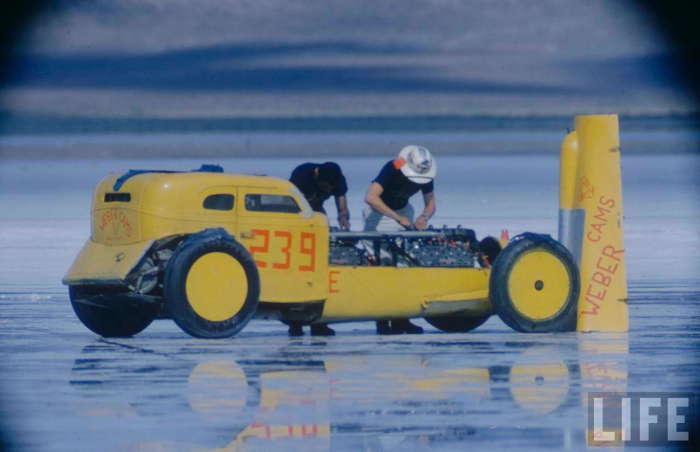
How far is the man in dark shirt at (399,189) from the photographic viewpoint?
1462 centimetres

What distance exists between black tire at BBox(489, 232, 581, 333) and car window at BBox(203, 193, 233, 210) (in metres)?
2.31

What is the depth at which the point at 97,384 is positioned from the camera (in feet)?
34.2

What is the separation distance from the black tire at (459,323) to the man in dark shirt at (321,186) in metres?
1.13

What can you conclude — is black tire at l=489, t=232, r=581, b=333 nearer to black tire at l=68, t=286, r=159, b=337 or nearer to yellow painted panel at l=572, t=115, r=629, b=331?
yellow painted panel at l=572, t=115, r=629, b=331

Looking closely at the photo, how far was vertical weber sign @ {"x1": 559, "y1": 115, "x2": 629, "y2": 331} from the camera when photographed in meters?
14.1

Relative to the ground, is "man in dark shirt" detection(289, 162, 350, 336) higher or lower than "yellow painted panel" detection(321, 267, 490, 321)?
higher

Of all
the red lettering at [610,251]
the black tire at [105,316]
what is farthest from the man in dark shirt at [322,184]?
the red lettering at [610,251]

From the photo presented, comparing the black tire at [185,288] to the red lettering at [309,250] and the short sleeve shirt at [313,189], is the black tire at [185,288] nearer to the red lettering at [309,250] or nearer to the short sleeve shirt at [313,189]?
the red lettering at [309,250]

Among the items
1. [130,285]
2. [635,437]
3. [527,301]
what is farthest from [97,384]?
[527,301]

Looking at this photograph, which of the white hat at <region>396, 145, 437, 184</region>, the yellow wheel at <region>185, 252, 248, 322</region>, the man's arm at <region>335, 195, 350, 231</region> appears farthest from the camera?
the white hat at <region>396, 145, 437, 184</region>

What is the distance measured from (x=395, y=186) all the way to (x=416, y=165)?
28 cm

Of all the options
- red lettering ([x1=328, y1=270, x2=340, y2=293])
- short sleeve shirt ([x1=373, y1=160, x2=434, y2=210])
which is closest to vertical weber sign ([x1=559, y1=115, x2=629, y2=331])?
short sleeve shirt ([x1=373, y1=160, x2=434, y2=210])

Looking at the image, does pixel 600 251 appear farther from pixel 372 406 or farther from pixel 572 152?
pixel 372 406

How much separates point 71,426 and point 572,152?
6691mm
